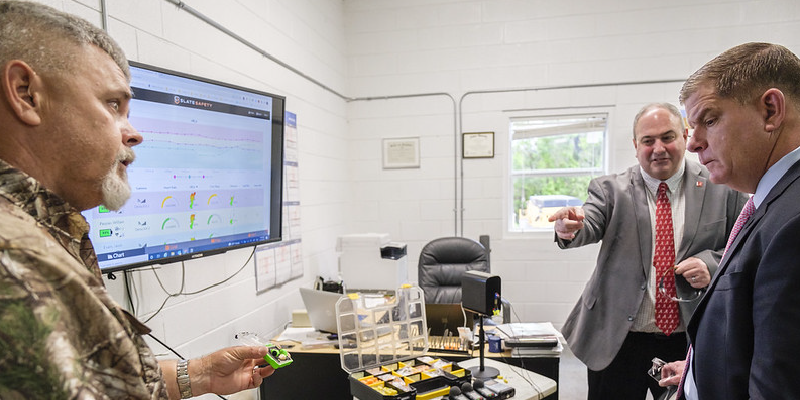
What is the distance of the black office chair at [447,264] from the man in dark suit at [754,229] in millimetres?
1850

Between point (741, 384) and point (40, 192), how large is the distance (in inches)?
53.7

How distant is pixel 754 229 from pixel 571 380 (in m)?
2.73

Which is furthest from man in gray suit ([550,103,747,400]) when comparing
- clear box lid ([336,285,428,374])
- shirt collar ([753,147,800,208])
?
shirt collar ([753,147,800,208])

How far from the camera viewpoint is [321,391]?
84.7 inches

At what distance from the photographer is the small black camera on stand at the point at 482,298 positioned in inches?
60.1

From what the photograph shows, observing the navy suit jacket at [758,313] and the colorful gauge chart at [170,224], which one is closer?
the navy suit jacket at [758,313]

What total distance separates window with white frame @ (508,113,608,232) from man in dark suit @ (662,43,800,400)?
280cm

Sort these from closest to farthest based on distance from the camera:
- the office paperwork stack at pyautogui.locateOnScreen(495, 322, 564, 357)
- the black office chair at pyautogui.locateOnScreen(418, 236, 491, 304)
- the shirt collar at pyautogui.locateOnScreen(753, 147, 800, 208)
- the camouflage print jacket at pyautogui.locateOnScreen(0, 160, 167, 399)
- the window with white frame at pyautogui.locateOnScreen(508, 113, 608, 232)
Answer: the camouflage print jacket at pyautogui.locateOnScreen(0, 160, 167, 399)
the shirt collar at pyautogui.locateOnScreen(753, 147, 800, 208)
the office paperwork stack at pyautogui.locateOnScreen(495, 322, 564, 357)
the black office chair at pyautogui.locateOnScreen(418, 236, 491, 304)
the window with white frame at pyautogui.locateOnScreen(508, 113, 608, 232)

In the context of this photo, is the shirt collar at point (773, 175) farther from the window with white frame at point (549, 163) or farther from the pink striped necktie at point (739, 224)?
the window with white frame at point (549, 163)

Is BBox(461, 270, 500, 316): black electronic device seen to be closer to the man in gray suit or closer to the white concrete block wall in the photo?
the man in gray suit

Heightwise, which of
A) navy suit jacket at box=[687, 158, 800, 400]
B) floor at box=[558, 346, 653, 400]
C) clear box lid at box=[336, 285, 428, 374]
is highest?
navy suit jacket at box=[687, 158, 800, 400]

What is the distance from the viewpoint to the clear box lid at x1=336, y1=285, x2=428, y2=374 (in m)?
1.62

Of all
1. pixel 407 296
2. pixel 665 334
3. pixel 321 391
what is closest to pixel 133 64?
pixel 407 296

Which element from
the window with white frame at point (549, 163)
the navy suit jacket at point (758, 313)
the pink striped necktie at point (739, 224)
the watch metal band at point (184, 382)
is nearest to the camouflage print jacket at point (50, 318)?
the watch metal band at point (184, 382)
